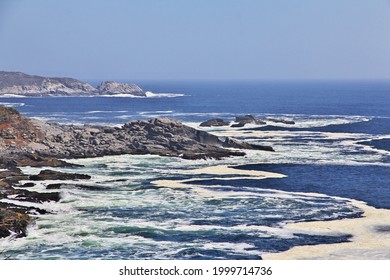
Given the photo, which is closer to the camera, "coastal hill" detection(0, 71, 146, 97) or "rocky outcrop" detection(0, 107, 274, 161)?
"rocky outcrop" detection(0, 107, 274, 161)

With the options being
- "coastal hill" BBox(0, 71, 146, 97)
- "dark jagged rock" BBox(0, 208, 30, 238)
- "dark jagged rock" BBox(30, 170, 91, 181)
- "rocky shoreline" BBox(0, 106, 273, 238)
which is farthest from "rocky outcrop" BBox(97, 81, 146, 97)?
"dark jagged rock" BBox(0, 208, 30, 238)

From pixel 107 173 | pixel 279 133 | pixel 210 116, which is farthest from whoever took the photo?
pixel 210 116

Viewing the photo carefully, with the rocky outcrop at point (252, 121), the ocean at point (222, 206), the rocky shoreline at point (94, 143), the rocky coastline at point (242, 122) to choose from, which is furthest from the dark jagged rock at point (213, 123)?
the ocean at point (222, 206)

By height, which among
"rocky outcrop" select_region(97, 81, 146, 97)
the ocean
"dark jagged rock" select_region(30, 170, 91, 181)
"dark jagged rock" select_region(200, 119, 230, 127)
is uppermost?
"rocky outcrop" select_region(97, 81, 146, 97)

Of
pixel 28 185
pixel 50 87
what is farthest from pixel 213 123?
pixel 50 87

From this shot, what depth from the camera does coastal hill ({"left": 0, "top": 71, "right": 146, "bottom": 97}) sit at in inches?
6560

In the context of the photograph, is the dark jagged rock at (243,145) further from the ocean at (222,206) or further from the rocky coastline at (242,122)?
the rocky coastline at (242,122)

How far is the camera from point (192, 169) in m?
52.9

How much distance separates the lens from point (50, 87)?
176125 mm

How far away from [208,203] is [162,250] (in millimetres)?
10230

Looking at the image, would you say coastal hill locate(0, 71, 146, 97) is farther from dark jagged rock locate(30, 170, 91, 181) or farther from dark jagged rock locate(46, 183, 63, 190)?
dark jagged rock locate(46, 183, 63, 190)

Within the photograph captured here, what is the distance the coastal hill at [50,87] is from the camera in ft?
547

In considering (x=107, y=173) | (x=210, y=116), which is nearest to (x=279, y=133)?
(x=210, y=116)

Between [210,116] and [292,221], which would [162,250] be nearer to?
[292,221]
